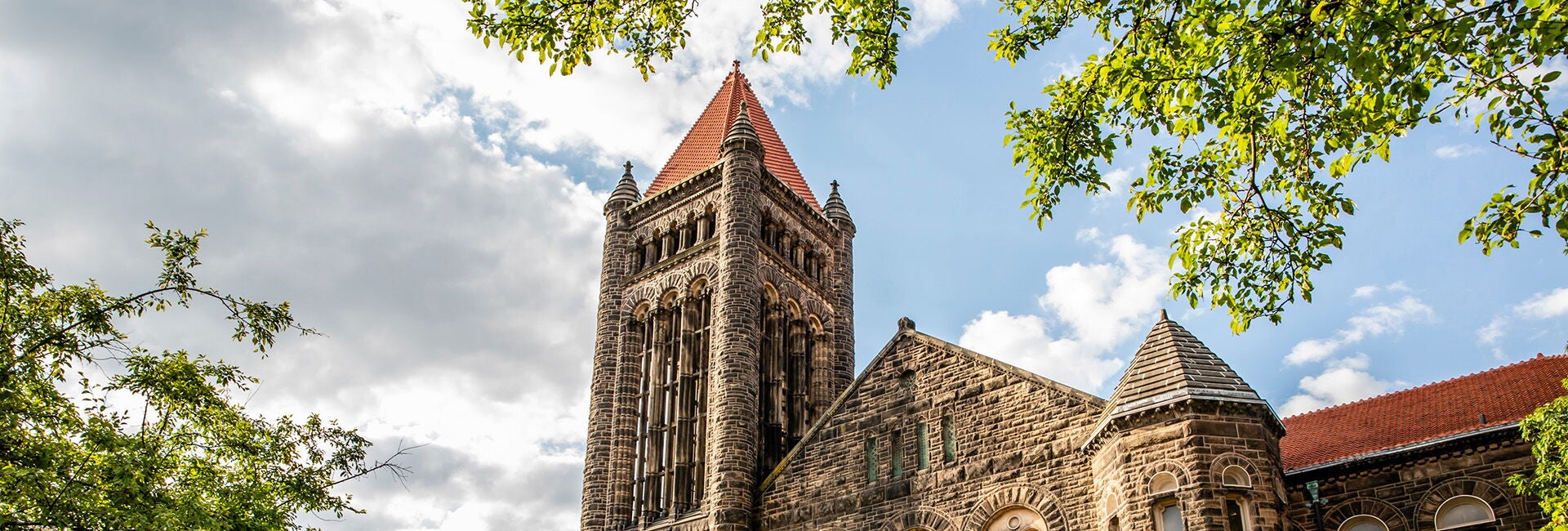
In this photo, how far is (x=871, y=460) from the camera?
23.1 metres

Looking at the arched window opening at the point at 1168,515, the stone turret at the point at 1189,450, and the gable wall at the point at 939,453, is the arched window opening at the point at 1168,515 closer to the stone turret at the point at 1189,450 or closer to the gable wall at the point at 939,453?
the stone turret at the point at 1189,450

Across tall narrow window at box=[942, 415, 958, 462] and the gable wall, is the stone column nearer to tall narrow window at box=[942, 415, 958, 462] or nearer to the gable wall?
the gable wall

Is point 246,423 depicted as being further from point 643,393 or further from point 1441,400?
point 1441,400

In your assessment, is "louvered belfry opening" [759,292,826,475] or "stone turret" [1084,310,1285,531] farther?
"louvered belfry opening" [759,292,826,475]

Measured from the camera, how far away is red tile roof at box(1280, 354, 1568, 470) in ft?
63.3

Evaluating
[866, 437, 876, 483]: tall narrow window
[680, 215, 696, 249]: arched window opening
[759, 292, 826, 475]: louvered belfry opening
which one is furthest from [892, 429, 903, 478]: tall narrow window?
[680, 215, 696, 249]: arched window opening

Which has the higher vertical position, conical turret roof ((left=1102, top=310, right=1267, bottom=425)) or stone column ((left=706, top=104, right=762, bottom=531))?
stone column ((left=706, top=104, right=762, bottom=531))

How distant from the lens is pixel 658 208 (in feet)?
117

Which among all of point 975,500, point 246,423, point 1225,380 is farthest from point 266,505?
point 1225,380

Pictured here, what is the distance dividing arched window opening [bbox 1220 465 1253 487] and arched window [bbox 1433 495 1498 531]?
4.07 meters

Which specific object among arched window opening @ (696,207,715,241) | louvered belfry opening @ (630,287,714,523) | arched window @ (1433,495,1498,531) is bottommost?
arched window @ (1433,495,1498,531)

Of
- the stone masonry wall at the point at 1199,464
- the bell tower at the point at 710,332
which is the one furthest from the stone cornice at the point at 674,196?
the stone masonry wall at the point at 1199,464

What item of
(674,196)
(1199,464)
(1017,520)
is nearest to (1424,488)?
(1199,464)

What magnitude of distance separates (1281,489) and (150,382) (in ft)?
54.5
